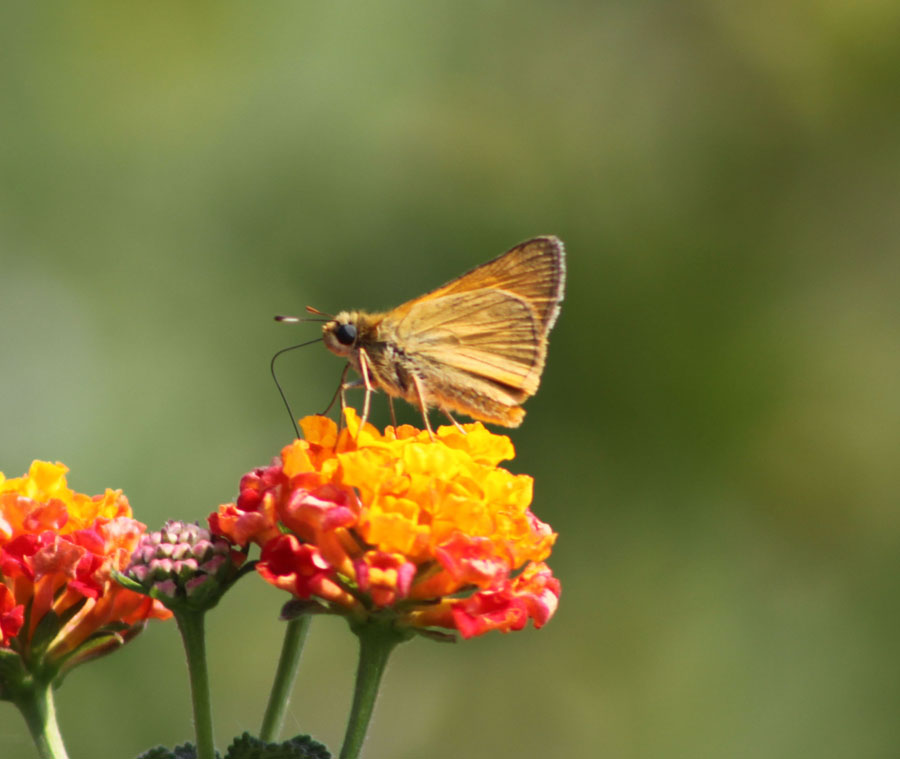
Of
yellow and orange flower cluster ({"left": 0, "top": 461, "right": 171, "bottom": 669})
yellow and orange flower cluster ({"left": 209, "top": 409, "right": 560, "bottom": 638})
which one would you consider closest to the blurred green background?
yellow and orange flower cluster ({"left": 0, "top": 461, "right": 171, "bottom": 669})

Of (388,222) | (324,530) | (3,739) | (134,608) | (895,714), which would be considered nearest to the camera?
(324,530)

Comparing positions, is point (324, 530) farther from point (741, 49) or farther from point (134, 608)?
point (741, 49)

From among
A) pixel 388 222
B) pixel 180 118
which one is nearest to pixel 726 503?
pixel 388 222

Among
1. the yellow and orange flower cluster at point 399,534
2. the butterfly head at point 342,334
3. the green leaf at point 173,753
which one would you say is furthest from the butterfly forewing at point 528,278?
the green leaf at point 173,753

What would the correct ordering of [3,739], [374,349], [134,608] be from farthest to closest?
[3,739] → [374,349] → [134,608]

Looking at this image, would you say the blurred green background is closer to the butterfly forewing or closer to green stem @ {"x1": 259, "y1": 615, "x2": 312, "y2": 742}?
the butterfly forewing

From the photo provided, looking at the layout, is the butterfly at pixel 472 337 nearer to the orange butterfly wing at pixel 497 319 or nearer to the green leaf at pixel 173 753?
the orange butterfly wing at pixel 497 319

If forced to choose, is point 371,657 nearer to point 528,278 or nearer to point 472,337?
point 472,337
